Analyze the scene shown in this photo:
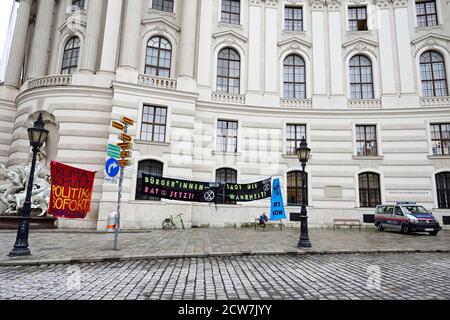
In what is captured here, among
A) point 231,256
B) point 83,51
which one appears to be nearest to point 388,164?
point 231,256

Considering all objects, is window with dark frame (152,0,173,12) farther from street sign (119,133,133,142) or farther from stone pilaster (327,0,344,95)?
street sign (119,133,133,142)

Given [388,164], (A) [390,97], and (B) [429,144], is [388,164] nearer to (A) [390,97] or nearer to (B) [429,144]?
(B) [429,144]

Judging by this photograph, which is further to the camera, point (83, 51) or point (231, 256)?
point (83, 51)

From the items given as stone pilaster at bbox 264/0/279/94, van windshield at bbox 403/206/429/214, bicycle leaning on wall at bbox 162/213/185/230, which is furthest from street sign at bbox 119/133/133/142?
van windshield at bbox 403/206/429/214

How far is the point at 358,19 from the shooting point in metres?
24.3

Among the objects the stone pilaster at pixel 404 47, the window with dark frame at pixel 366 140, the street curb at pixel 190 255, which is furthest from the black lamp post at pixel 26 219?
the stone pilaster at pixel 404 47

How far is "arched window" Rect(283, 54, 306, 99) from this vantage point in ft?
76.9

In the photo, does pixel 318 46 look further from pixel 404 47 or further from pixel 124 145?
pixel 124 145

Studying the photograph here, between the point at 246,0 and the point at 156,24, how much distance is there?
8.24 m

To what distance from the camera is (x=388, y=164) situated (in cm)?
2148

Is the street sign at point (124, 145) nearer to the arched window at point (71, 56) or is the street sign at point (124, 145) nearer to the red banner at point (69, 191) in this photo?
the red banner at point (69, 191)

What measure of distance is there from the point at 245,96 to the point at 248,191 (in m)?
10.2

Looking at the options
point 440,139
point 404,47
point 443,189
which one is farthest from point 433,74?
point 443,189
